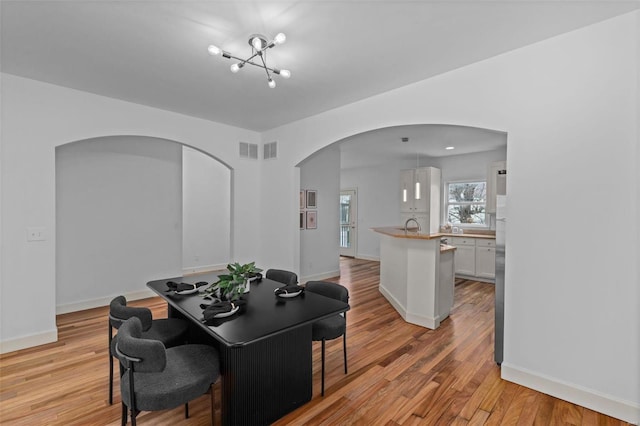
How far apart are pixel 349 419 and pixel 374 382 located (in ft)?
1.76

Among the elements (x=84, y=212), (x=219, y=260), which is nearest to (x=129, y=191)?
(x=84, y=212)

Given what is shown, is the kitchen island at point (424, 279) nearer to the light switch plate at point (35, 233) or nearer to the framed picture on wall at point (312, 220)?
the framed picture on wall at point (312, 220)

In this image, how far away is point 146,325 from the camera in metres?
2.38

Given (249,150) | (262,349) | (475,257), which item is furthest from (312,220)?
(262,349)

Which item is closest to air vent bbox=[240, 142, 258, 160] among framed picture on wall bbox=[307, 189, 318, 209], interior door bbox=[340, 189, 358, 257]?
framed picture on wall bbox=[307, 189, 318, 209]

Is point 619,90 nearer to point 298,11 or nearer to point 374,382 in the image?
point 298,11

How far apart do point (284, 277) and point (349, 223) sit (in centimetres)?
643

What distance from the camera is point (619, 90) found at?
7.30ft

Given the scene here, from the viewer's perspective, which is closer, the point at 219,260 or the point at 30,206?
the point at 30,206

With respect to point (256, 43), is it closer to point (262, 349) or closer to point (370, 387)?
point (262, 349)

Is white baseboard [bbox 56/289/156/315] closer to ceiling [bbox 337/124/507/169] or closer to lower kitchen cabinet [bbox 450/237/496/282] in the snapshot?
ceiling [bbox 337/124/507/169]

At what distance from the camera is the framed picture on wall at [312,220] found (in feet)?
20.5

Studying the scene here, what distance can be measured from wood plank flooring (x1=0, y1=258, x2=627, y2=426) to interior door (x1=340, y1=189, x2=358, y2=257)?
18.2 ft

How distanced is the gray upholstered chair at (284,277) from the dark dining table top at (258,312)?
A: 1.25 ft
